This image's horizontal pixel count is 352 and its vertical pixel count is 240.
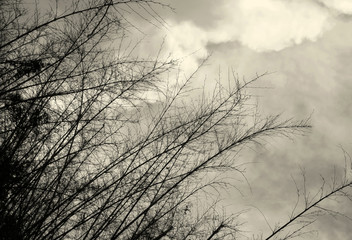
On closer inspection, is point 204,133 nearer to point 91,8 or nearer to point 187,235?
point 187,235

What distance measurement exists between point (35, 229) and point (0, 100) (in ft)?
4.10

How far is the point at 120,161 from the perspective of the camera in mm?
3420

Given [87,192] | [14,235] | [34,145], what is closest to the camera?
[14,235]

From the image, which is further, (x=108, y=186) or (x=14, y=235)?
(x=108, y=186)

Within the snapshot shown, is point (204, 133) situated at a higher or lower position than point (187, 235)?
higher

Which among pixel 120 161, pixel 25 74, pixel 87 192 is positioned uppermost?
pixel 25 74

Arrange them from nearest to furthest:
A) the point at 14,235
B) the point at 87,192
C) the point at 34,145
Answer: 1. the point at 14,235
2. the point at 34,145
3. the point at 87,192

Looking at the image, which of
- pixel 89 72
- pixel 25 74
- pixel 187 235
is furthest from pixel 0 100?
pixel 187 235

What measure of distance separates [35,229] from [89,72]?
1.41 meters

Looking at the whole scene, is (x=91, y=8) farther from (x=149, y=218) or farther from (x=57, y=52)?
(x=149, y=218)

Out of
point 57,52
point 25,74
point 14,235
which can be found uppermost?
point 57,52

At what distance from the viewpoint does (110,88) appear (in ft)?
11.1

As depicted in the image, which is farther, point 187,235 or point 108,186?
point 187,235

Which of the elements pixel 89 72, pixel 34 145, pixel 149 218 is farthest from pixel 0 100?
pixel 149 218
